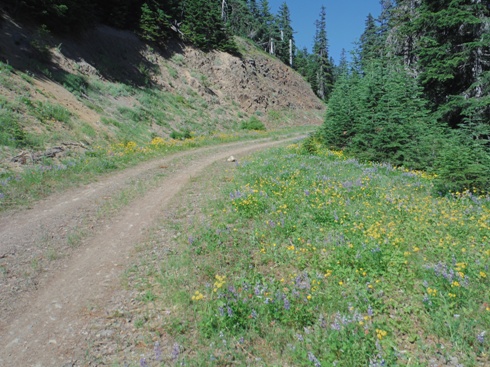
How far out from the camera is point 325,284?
17.5 feet

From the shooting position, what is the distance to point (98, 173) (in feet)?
44.2

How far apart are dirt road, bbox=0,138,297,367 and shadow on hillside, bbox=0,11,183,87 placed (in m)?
14.9

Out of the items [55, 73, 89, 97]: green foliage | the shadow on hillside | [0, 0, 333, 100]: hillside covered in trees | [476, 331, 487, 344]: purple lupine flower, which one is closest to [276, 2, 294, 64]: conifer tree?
[0, 0, 333, 100]: hillside covered in trees

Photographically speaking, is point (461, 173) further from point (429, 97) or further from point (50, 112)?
point (50, 112)

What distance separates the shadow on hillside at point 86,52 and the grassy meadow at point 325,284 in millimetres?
19856

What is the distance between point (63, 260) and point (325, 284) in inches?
224

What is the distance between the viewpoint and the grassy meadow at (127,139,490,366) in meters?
4.14

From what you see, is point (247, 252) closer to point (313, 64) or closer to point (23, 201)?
point (23, 201)

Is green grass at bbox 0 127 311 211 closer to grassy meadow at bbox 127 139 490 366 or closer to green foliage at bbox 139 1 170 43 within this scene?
grassy meadow at bbox 127 139 490 366

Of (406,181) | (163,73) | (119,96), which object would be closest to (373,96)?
(406,181)

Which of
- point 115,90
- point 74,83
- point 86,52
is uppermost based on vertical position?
point 86,52

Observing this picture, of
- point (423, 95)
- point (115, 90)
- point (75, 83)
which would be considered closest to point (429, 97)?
point (423, 95)

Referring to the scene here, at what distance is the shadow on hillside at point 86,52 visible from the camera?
66.0 feet

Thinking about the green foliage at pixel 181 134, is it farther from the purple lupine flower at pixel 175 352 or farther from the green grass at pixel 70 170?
the purple lupine flower at pixel 175 352
